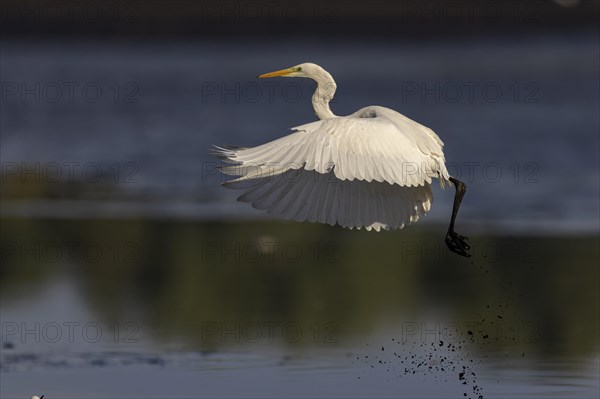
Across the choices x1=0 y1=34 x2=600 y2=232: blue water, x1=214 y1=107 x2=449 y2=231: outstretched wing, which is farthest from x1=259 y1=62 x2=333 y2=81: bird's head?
x1=0 y1=34 x2=600 y2=232: blue water

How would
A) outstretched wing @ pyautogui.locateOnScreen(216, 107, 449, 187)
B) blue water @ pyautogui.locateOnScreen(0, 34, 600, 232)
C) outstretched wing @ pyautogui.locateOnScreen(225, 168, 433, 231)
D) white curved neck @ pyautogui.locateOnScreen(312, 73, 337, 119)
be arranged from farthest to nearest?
blue water @ pyautogui.locateOnScreen(0, 34, 600, 232)
white curved neck @ pyautogui.locateOnScreen(312, 73, 337, 119)
outstretched wing @ pyautogui.locateOnScreen(225, 168, 433, 231)
outstretched wing @ pyautogui.locateOnScreen(216, 107, 449, 187)

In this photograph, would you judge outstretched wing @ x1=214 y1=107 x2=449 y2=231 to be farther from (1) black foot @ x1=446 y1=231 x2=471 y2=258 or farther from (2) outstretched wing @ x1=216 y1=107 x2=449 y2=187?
(1) black foot @ x1=446 y1=231 x2=471 y2=258

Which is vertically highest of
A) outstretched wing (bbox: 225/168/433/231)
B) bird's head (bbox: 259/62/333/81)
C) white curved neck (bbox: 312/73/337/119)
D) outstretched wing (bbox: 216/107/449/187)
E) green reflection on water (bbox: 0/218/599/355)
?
bird's head (bbox: 259/62/333/81)

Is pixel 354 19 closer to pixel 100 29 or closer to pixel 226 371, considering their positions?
pixel 100 29

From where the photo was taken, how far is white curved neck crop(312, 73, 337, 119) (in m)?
10.0

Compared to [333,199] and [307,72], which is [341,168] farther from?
[307,72]

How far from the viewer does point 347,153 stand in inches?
341

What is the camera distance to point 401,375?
1026 cm

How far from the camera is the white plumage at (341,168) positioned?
28.0 feet

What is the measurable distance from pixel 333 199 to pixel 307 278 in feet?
12.1

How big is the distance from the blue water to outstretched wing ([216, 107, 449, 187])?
6690mm

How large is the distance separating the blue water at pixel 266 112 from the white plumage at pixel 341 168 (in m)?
5.88

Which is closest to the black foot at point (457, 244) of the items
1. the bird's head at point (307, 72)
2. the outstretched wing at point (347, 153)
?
the outstretched wing at point (347, 153)

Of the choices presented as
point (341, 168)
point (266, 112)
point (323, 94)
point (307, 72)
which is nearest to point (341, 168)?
point (341, 168)
